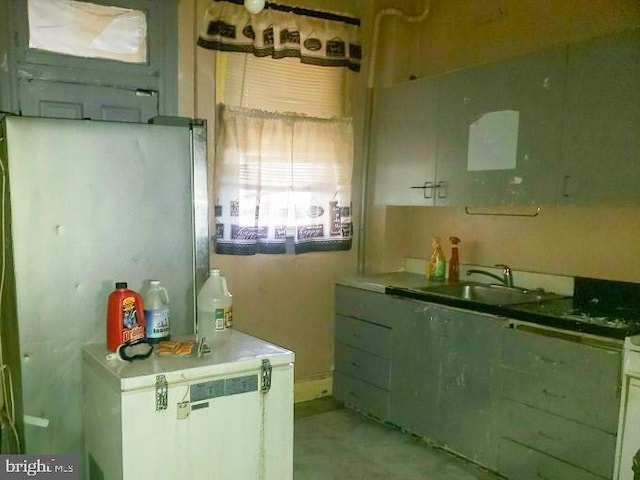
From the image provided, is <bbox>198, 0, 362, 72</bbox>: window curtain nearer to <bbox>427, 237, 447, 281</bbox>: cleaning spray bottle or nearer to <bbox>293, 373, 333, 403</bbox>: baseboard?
<bbox>427, 237, 447, 281</bbox>: cleaning spray bottle

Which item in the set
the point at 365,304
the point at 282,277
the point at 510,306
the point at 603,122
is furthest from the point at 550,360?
the point at 282,277

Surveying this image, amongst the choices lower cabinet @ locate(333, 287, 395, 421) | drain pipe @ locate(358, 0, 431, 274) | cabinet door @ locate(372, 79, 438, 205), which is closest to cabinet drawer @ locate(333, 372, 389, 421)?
lower cabinet @ locate(333, 287, 395, 421)

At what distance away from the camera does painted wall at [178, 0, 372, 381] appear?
2.99 m

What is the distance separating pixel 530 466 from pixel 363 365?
1.13 meters

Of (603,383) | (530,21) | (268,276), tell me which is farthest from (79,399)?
(530,21)

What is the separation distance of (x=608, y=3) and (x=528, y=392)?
189cm

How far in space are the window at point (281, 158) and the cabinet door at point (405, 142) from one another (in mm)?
215

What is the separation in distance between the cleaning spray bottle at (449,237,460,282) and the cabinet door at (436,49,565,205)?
0.35m

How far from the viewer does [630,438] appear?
2.02m

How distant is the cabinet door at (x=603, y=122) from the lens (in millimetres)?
2223

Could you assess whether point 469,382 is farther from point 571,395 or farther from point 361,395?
point 361,395

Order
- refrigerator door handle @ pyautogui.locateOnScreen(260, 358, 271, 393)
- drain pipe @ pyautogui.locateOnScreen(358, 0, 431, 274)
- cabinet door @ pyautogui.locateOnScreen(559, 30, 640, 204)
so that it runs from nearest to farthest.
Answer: refrigerator door handle @ pyautogui.locateOnScreen(260, 358, 271, 393), cabinet door @ pyautogui.locateOnScreen(559, 30, 640, 204), drain pipe @ pyautogui.locateOnScreen(358, 0, 431, 274)

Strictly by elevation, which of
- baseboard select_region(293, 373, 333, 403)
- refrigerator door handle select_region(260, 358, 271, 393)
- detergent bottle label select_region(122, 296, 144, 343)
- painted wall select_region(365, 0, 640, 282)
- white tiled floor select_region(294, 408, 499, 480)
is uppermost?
painted wall select_region(365, 0, 640, 282)

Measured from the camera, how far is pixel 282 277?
341cm
